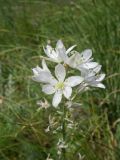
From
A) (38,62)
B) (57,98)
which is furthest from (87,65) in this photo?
(38,62)

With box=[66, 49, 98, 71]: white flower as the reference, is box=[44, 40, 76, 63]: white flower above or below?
above

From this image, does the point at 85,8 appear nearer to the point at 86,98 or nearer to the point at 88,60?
the point at 86,98

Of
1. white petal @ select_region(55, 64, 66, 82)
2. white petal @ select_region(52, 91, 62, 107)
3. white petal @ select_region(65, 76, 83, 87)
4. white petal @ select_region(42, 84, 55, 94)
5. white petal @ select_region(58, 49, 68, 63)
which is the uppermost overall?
white petal @ select_region(58, 49, 68, 63)

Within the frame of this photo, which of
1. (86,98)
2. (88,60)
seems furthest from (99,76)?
(86,98)

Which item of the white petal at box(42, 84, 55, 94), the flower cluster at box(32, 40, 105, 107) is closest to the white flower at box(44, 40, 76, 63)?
the flower cluster at box(32, 40, 105, 107)

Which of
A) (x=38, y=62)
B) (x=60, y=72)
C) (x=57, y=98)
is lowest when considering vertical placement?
(x=57, y=98)

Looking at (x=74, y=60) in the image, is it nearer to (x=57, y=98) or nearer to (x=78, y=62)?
(x=78, y=62)

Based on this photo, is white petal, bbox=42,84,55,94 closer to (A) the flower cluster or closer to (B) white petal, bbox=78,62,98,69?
(A) the flower cluster
